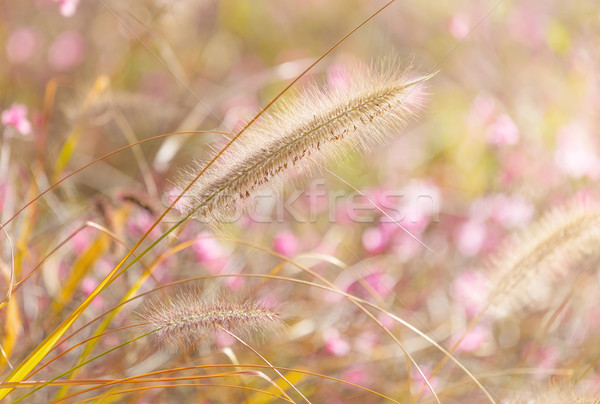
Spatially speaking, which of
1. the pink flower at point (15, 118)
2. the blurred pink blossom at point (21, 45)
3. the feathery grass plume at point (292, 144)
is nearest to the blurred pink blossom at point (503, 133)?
the feathery grass plume at point (292, 144)

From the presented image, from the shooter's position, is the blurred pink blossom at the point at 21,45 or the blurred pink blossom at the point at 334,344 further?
the blurred pink blossom at the point at 21,45

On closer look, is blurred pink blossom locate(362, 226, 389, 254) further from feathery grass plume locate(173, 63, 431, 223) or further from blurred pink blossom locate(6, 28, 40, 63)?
blurred pink blossom locate(6, 28, 40, 63)

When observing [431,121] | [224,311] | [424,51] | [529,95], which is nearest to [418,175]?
[431,121]

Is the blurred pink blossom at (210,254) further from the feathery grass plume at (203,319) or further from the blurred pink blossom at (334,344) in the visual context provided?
the feathery grass plume at (203,319)

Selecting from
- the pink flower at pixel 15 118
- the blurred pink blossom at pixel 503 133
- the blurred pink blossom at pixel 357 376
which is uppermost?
the pink flower at pixel 15 118

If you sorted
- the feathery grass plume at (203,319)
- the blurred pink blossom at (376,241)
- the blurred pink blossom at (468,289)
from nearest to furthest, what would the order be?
1. the feathery grass plume at (203,319)
2. the blurred pink blossom at (468,289)
3. the blurred pink blossom at (376,241)

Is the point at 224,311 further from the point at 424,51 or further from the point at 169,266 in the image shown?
the point at 424,51

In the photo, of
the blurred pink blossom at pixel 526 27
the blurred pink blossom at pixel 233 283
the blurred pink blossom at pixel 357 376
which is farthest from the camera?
the blurred pink blossom at pixel 526 27

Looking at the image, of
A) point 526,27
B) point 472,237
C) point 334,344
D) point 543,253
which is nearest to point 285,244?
point 334,344

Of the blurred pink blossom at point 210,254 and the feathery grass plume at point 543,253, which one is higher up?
the blurred pink blossom at point 210,254
